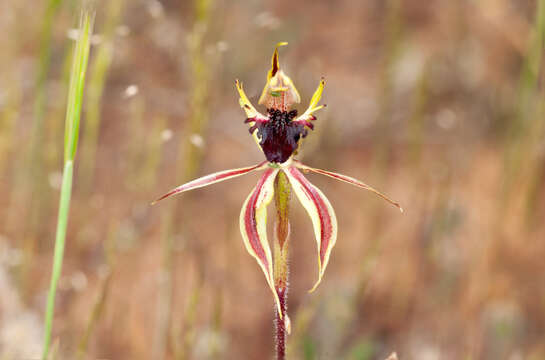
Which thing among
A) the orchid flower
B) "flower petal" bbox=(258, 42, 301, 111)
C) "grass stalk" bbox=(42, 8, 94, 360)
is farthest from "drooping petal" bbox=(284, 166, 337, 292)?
"grass stalk" bbox=(42, 8, 94, 360)

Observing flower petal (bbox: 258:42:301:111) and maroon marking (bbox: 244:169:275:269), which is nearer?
maroon marking (bbox: 244:169:275:269)

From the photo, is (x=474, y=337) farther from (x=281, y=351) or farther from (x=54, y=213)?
(x=54, y=213)

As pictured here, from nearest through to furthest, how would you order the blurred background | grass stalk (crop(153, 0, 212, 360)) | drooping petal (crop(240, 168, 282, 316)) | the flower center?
drooping petal (crop(240, 168, 282, 316))
the flower center
grass stalk (crop(153, 0, 212, 360))
the blurred background

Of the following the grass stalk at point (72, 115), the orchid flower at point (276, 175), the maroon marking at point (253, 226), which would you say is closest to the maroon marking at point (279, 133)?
the orchid flower at point (276, 175)

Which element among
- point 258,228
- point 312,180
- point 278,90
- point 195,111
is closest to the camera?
point 258,228

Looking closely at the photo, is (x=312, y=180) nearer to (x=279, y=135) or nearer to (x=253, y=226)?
(x=279, y=135)

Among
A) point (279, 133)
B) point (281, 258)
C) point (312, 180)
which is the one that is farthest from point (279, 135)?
point (312, 180)

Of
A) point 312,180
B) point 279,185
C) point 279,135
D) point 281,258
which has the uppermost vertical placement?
point 312,180

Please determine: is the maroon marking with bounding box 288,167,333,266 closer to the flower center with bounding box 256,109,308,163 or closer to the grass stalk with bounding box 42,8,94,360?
the flower center with bounding box 256,109,308,163
